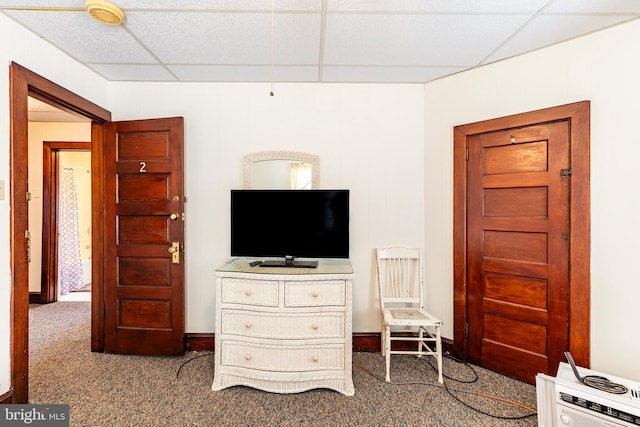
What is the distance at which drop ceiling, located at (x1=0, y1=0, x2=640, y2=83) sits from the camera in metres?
1.74

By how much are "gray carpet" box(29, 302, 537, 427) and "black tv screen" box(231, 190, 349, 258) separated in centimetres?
101

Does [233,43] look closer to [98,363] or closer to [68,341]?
[98,363]

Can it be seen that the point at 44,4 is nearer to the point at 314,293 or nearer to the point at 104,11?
the point at 104,11

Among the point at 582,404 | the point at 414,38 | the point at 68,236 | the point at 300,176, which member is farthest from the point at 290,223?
the point at 68,236

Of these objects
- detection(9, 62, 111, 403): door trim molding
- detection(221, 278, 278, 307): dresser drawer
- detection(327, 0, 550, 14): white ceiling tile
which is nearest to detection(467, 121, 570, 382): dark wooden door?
detection(327, 0, 550, 14): white ceiling tile

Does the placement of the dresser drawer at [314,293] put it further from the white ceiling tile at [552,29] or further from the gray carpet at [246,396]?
the white ceiling tile at [552,29]

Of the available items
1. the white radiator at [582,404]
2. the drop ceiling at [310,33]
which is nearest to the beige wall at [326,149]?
the drop ceiling at [310,33]

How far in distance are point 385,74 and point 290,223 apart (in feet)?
5.09

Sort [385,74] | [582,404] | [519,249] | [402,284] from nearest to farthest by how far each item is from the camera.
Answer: [582,404] < [519,249] < [385,74] < [402,284]

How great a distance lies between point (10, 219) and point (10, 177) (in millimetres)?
266

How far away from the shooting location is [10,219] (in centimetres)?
185

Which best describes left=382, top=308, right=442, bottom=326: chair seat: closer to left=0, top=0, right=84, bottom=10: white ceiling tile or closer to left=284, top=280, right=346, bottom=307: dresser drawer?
left=284, top=280, right=346, bottom=307: dresser drawer

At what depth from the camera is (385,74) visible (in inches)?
101

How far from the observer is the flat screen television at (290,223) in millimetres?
2400
